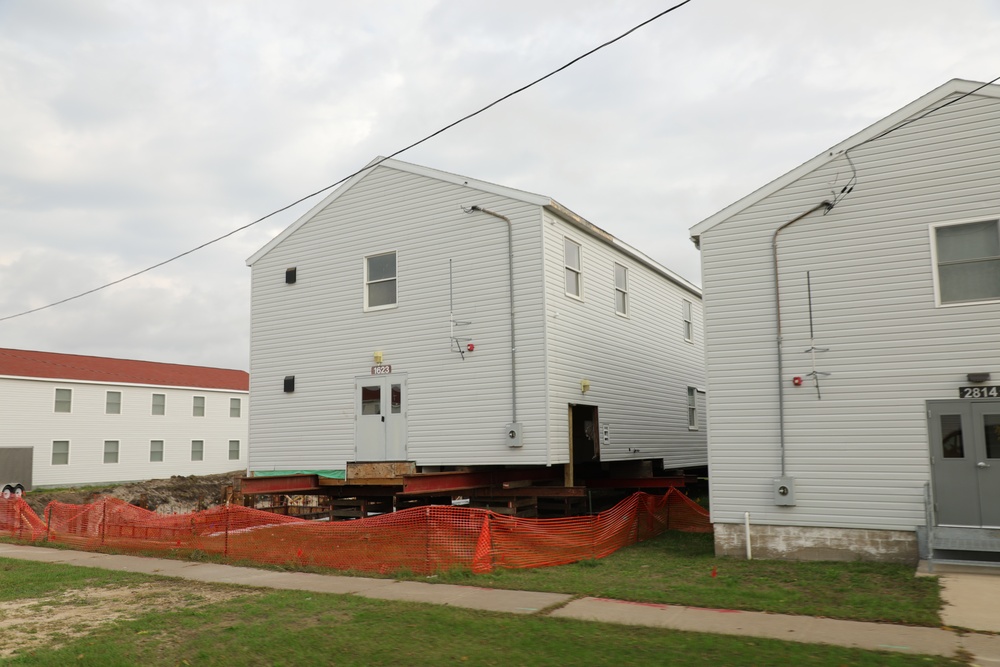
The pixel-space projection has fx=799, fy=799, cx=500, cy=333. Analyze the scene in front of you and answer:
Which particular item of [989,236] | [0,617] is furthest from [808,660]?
[0,617]

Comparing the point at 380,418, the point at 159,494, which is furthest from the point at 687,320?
the point at 159,494

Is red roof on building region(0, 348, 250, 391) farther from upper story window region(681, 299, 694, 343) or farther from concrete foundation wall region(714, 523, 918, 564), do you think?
concrete foundation wall region(714, 523, 918, 564)

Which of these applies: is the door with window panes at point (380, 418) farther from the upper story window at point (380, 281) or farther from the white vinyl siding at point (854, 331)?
the white vinyl siding at point (854, 331)

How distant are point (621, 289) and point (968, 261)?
9.65 meters

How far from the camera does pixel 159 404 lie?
44.5m

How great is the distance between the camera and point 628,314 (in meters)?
21.8

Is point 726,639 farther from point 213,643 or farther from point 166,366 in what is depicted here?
point 166,366

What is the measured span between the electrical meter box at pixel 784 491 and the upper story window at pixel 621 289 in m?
8.22

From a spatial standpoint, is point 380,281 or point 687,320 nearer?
point 380,281

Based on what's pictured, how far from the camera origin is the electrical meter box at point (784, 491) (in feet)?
44.4

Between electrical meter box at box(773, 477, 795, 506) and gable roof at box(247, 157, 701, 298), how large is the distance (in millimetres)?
7289

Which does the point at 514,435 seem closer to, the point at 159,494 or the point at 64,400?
the point at 159,494

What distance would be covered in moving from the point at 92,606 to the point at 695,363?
21455mm

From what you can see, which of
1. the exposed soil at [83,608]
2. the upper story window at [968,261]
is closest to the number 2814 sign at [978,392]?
the upper story window at [968,261]
